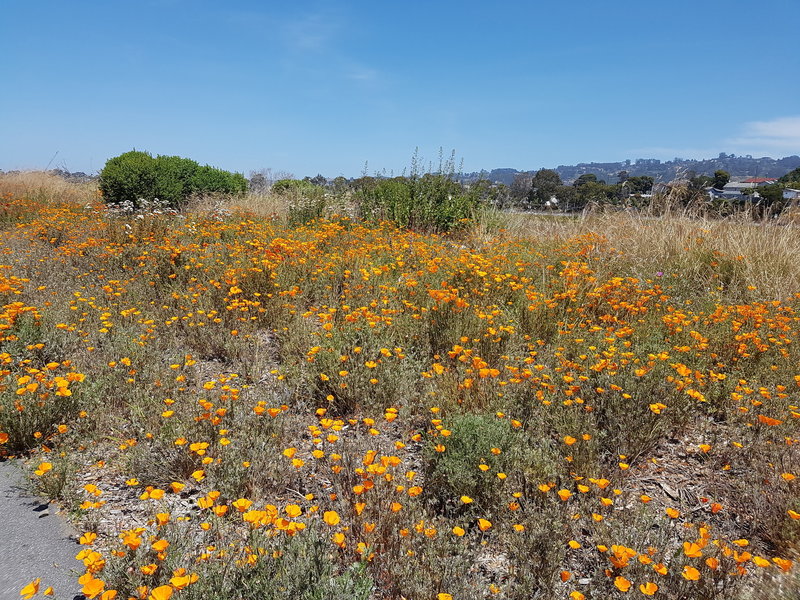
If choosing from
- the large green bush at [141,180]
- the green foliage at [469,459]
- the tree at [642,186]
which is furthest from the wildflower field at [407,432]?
the large green bush at [141,180]

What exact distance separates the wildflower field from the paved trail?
0.31 ft

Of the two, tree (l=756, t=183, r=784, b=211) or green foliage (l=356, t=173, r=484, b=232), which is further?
green foliage (l=356, t=173, r=484, b=232)

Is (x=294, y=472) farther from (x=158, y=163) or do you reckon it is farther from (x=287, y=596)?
(x=158, y=163)

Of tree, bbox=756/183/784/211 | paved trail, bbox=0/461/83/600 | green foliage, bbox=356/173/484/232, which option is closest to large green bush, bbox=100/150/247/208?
green foliage, bbox=356/173/484/232

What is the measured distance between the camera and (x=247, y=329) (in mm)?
4918

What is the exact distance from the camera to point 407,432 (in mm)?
3486

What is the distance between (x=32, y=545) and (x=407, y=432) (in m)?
2.19

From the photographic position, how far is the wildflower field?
2.18 m

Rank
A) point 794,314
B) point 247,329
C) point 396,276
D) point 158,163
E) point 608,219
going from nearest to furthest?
point 247,329 < point 794,314 < point 396,276 < point 608,219 < point 158,163

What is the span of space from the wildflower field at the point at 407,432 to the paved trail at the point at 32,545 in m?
0.10

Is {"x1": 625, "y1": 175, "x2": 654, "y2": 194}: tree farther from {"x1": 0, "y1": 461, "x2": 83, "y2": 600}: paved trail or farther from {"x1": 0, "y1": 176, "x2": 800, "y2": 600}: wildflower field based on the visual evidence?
{"x1": 0, "y1": 461, "x2": 83, "y2": 600}: paved trail

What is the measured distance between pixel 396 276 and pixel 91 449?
4.20 meters

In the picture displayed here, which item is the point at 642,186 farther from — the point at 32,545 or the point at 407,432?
the point at 32,545

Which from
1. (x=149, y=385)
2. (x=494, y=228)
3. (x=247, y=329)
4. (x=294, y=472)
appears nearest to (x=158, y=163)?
(x=494, y=228)
